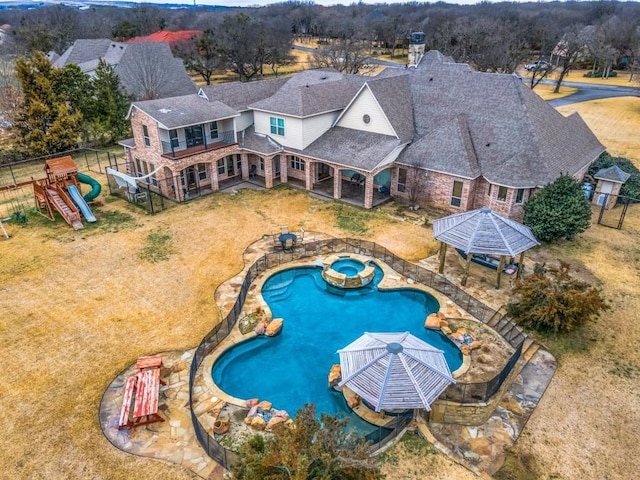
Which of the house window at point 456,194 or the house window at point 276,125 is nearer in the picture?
the house window at point 456,194

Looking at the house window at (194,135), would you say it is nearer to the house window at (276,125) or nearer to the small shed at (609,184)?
the house window at (276,125)

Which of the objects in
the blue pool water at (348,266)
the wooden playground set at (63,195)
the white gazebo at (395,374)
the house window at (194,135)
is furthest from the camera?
the house window at (194,135)

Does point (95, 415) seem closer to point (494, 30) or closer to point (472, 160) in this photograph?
point (472, 160)

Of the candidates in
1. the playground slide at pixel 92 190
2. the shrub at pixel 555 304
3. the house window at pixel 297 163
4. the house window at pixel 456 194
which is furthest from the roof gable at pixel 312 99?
the shrub at pixel 555 304

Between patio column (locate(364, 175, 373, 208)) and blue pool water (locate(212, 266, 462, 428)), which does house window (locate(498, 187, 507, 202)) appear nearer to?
patio column (locate(364, 175, 373, 208))

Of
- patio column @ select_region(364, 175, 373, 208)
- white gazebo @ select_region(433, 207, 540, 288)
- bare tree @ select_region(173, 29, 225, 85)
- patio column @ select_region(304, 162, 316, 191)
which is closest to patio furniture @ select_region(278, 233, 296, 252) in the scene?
patio column @ select_region(364, 175, 373, 208)

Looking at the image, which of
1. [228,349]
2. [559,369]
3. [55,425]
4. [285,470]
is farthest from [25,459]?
[559,369]

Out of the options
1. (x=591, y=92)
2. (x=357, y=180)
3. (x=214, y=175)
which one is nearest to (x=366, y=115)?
(x=357, y=180)
